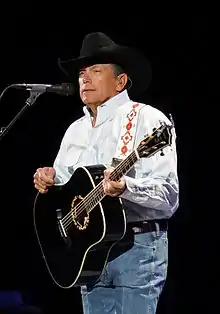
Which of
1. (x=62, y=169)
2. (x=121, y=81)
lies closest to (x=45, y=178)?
(x=62, y=169)

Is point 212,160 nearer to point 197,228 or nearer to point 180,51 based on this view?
point 197,228

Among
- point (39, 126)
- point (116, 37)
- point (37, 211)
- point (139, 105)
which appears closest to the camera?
point (139, 105)

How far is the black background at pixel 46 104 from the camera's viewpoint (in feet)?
13.6

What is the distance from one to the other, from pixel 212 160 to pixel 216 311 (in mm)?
974

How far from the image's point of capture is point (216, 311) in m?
4.10

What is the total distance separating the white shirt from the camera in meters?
2.43

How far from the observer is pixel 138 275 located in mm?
2510

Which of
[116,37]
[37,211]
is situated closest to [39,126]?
[116,37]

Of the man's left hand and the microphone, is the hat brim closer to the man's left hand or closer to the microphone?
the microphone

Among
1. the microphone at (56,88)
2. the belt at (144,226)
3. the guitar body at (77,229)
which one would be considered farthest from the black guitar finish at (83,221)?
the microphone at (56,88)

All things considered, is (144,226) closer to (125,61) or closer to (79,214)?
(79,214)

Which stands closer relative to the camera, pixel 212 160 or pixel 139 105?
pixel 139 105

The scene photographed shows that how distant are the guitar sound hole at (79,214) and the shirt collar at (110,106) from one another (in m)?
0.37

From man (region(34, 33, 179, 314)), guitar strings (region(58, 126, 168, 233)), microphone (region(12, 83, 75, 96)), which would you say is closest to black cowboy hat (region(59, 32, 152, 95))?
man (region(34, 33, 179, 314))
